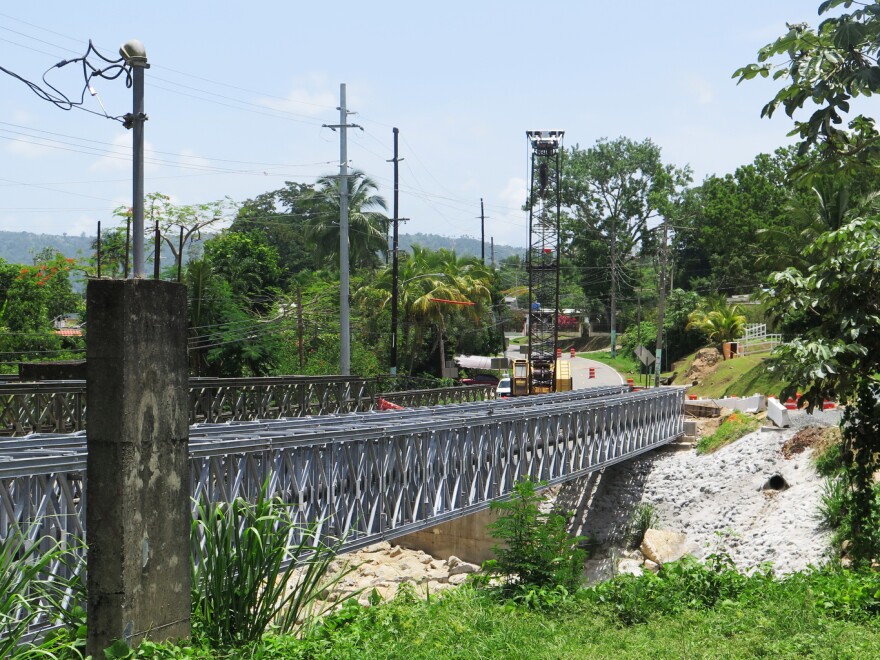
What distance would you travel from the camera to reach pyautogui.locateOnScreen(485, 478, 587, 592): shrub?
33.4ft

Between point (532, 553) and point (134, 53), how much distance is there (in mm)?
6149

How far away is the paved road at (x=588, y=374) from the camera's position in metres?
57.9

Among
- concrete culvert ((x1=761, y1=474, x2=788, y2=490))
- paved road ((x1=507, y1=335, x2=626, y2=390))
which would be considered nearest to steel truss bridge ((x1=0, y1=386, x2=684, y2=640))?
concrete culvert ((x1=761, y1=474, x2=788, y2=490))

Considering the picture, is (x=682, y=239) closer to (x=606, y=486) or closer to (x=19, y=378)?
(x=606, y=486)

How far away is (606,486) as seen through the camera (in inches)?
1181

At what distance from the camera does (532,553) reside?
10.3 m

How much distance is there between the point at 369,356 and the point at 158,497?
44115mm

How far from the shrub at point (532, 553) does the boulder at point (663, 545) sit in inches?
558

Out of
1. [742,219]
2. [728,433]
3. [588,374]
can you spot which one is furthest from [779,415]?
[742,219]

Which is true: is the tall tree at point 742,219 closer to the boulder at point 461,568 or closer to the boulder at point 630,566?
the boulder at point 630,566

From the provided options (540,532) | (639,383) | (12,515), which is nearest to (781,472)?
(540,532)

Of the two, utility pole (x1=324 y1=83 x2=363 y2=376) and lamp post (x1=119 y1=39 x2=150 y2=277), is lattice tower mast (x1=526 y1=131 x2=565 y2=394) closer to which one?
utility pole (x1=324 y1=83 x2=363 y2=376)

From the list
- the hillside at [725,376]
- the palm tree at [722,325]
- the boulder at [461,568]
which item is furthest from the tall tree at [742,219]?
the boulder at [461,568]

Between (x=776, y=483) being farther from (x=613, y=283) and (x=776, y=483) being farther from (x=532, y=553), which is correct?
(x=613, y=283)
